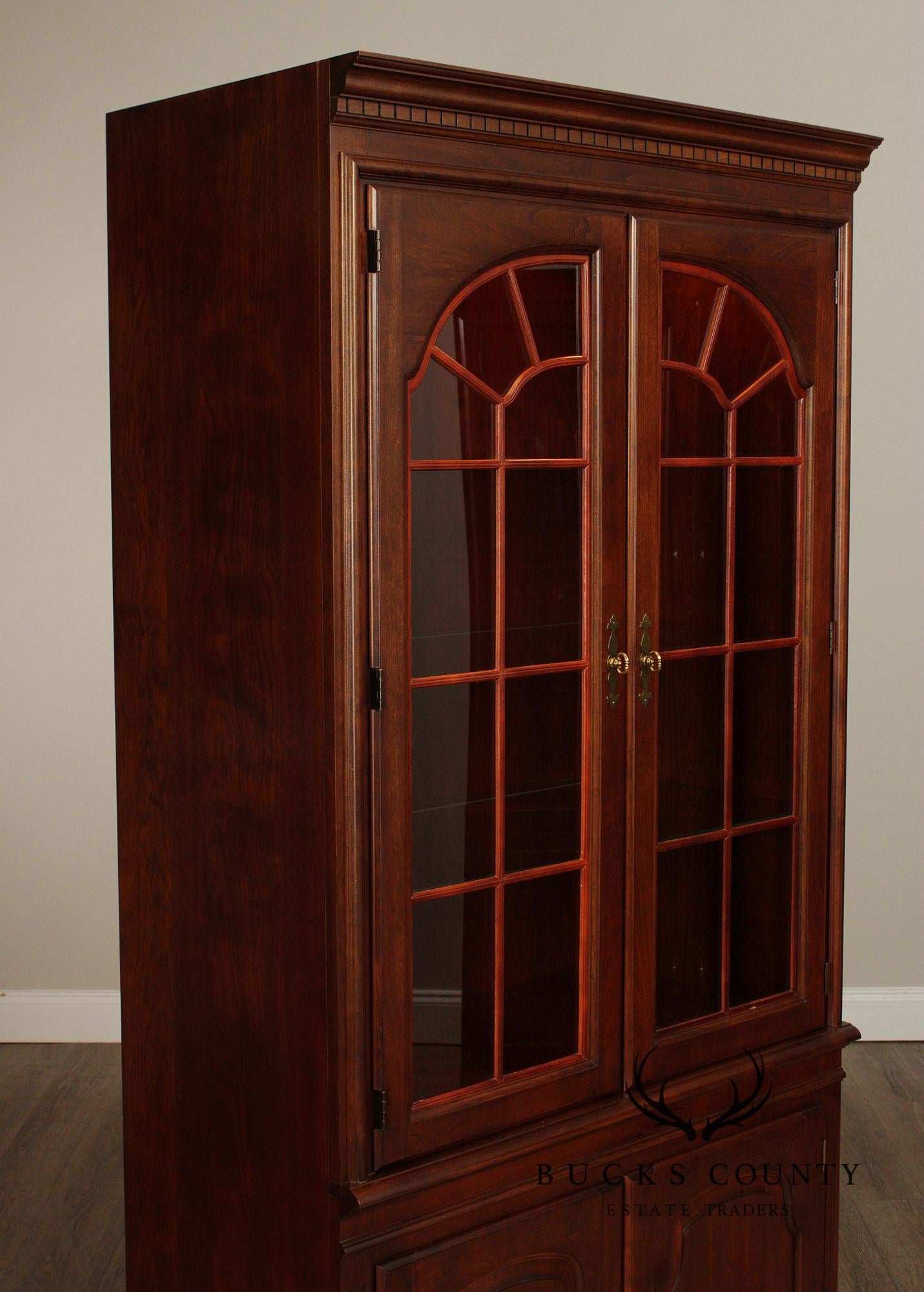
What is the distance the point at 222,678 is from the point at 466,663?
347mm

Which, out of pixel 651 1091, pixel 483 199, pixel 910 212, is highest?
pixel 910 212

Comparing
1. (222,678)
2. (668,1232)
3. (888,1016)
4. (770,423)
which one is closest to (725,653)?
(770,423)

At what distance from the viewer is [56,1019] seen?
3.51m

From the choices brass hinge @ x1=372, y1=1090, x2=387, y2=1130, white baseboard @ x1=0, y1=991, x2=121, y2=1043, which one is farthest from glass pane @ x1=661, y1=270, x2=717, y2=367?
white baseboard @ x1=0, y1=991, x2=121, y2=1043

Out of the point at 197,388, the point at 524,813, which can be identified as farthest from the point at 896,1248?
the point at 197,388

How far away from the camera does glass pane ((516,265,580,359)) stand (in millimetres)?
1753

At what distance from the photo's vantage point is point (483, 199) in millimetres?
1676

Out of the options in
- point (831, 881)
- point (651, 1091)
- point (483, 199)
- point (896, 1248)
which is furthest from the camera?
point (896, 1248)

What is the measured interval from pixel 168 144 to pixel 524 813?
107 centimetres

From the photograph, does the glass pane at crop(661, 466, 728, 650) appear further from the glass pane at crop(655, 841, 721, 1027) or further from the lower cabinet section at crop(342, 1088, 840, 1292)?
the lower cabinet section at crop(342, 1088, 840, 1292)

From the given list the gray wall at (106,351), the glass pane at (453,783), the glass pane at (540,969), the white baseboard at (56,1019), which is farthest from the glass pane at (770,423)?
the white baseboard at (56,1019)

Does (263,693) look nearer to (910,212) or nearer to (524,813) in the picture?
(524,813)

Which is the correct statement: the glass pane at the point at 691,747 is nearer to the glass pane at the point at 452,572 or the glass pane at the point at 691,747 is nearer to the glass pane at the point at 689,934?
the glass pane at the point at 689,934

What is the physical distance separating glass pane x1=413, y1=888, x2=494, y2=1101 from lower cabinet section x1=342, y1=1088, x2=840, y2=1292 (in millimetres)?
198
